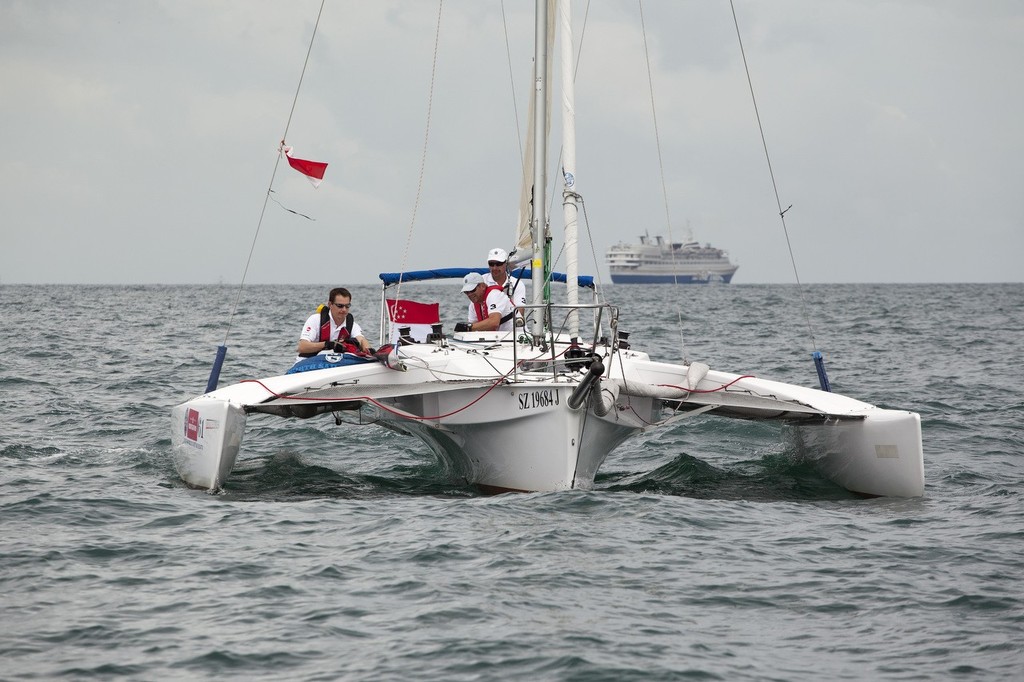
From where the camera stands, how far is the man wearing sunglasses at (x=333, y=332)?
920 centimetres

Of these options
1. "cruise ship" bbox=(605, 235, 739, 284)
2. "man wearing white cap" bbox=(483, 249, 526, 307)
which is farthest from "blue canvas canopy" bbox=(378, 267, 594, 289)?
"cruise ship" bbox=(605, 235, 739, 284)

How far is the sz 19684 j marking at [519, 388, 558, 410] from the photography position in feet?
23.7

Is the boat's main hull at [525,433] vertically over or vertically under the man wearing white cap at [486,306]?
under

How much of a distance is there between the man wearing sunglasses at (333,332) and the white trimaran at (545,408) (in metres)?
0.30

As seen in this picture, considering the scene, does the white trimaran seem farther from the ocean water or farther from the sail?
the sail

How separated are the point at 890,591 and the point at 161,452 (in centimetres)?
631

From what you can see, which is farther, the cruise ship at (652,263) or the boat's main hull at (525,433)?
the cruise ship at (652,263)

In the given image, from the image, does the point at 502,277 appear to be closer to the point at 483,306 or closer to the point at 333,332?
the point at 483,306

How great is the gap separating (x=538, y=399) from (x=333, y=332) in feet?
9.13

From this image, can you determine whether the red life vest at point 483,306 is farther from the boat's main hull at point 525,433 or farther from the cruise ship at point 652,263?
the cruise ship at point 652,263

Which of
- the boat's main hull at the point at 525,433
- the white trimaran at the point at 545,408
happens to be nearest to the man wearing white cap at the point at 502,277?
the white trimaran at the point at 545,408

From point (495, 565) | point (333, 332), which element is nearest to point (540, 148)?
point (333, 332)

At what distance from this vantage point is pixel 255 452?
988 centimetres

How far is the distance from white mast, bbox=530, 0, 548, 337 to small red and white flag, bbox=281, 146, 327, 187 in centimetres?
195
